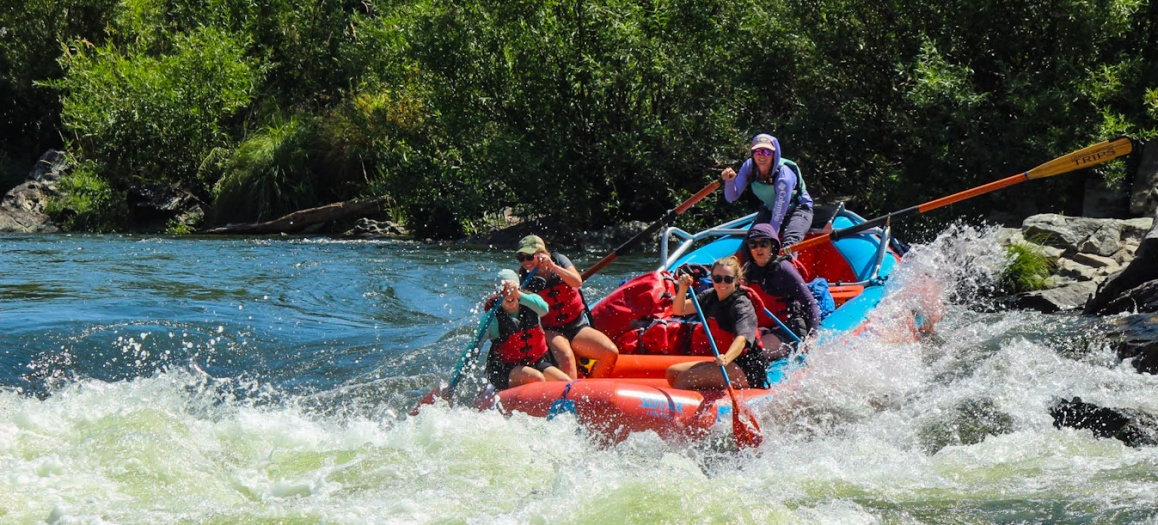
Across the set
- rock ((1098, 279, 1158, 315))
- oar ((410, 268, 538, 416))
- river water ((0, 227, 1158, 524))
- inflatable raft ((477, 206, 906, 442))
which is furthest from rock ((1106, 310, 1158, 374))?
oar ((410, 268, 538, 416))

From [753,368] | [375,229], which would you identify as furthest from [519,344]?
[375,229]

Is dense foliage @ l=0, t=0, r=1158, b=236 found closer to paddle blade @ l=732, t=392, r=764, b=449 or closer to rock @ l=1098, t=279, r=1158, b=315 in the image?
rock @ l=1098, t=279, r=1158, b=315

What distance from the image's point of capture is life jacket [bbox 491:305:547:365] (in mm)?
6496

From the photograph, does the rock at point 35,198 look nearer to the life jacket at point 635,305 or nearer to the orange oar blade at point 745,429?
the life jacket at point 635,305

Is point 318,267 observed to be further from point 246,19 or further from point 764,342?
point 246,19

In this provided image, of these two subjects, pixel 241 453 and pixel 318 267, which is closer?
pixel 241 453

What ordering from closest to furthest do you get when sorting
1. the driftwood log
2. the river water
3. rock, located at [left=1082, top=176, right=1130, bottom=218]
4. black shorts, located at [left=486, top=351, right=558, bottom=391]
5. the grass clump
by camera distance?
the river water → black shorts, located at [left=486, top=351, right=558, bottom=391] → the grass clump → rock, located at [left=1082, top=176, right=1130, bottom=218] → the driftwood log

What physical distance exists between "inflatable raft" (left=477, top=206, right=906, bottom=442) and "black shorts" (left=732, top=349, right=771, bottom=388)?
0.24 feet

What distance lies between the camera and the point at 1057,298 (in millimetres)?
9680

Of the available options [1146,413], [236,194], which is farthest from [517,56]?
[1146,413]

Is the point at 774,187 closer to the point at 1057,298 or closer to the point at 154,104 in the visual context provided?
the point at 1057,298

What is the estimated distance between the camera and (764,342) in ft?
21.8

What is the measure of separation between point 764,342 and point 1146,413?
6.45ft

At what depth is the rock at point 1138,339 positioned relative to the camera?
698 centimetres
